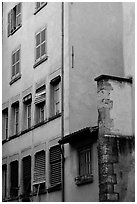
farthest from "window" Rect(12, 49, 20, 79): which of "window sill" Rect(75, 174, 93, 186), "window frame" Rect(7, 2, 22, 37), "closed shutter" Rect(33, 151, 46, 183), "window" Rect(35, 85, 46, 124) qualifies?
"window sill" Rect(75, 174, 93, 186)

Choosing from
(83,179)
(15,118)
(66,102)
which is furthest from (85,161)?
(15,118)

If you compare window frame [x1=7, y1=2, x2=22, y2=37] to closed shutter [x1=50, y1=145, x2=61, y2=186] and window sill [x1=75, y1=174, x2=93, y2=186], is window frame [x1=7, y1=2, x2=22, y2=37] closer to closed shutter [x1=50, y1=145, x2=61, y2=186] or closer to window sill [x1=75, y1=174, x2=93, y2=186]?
closed shutter [x1=50, y1=145, x2=61, y2=186]

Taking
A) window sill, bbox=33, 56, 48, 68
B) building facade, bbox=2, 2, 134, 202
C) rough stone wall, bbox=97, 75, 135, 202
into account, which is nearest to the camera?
rough stone wall, bbox=97, 75, 135, 202

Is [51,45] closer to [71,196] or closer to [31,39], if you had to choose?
[31,39]

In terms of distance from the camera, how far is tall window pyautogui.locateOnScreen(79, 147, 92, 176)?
1998 cm

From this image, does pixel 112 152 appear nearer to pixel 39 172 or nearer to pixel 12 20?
pixel 39 172

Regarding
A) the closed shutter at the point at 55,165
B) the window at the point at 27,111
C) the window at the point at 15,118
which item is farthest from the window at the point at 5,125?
the closed shutter at the point at 55,165

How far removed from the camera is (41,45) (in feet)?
81.4

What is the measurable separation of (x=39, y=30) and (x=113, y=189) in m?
10.1

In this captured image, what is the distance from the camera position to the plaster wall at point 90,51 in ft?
70.6

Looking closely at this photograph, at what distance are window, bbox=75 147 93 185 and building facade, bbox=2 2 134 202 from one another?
37mm

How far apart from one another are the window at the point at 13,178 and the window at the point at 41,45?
518 centimetres

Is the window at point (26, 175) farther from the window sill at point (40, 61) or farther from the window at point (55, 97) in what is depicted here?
the window sill at point (40, 61)

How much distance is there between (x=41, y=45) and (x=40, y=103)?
2688mm
